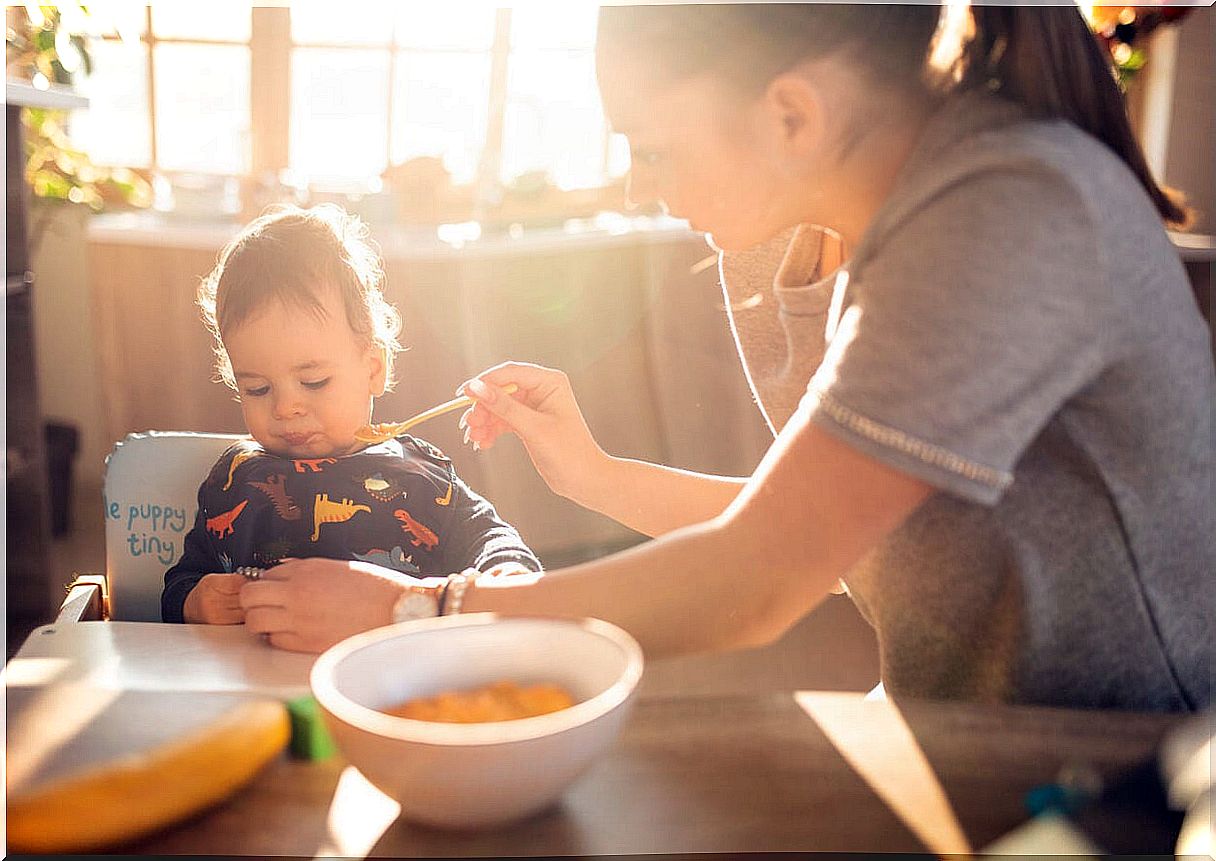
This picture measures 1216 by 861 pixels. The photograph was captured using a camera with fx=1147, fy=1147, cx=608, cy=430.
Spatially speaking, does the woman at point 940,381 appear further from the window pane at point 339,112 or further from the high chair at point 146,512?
the window pane at point 339,112

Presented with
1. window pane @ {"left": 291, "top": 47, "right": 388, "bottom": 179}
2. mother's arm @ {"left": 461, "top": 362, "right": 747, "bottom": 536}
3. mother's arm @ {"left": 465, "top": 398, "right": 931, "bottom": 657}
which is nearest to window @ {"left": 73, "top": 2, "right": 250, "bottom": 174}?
window pane @ {"left": 291, "top": 47, "right": 388, "bottom": 179}

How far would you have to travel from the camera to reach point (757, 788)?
1.95 ft

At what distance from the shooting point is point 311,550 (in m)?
1.31

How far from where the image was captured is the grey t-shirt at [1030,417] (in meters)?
0.67

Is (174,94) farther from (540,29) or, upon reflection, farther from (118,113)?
(540,29)

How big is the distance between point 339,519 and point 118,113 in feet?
12.0

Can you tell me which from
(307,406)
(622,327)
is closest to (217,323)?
(307,406)

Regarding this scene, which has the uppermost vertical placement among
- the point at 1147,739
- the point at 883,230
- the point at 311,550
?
the point at 883,230

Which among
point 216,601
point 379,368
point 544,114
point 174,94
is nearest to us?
point 216,601

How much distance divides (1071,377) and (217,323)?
108 cm

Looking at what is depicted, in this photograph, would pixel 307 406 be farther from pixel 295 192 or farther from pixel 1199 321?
pixel 295 192

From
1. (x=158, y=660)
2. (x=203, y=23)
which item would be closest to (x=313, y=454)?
(x=158, y=660)

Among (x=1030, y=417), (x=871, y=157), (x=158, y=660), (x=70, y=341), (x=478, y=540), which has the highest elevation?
(x=871, y=157)

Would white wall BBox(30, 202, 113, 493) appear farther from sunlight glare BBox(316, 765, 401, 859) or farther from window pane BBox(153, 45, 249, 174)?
sunlight glare BBox(316, 765, 401, 859)
